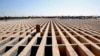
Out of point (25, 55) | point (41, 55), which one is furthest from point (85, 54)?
point (25, 55)

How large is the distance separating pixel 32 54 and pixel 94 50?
1824 mm

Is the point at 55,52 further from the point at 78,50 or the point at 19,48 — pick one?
the point at 19,48

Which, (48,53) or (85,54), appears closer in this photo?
(85,54)

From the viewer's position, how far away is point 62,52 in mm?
4387

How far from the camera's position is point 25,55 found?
11.7 ft

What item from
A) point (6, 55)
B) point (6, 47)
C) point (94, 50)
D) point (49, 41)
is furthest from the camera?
point (49, 41)

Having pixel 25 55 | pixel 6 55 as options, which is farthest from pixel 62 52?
pixel 6 55

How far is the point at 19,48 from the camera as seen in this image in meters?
4.45

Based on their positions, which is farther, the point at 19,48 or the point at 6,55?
the point at 19,48

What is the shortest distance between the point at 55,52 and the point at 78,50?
934 mm

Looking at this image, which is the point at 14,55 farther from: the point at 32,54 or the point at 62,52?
the point at 62,52

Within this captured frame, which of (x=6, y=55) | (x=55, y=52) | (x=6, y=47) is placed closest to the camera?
(x=6, y=55)

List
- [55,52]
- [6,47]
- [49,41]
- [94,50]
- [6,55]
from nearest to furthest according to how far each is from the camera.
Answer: [6,55] < [55,52] < [94,50] < [6,47] < [49,41]

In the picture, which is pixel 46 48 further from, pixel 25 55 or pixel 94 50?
pixel 94 50
